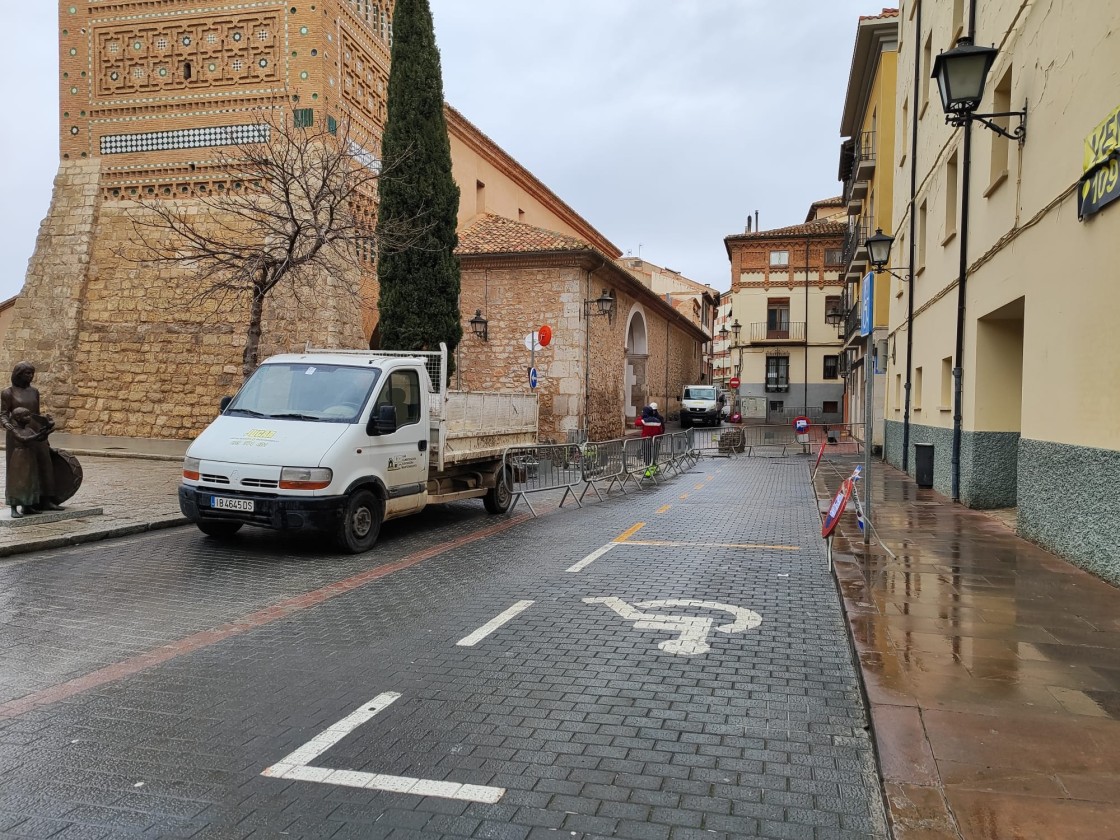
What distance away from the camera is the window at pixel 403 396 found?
9.34 metres

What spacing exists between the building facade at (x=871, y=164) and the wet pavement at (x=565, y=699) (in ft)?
47.3

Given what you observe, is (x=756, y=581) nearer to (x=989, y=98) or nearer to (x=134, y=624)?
(x=134, y=624)

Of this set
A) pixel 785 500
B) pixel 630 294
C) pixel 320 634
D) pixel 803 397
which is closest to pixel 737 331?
pixel 803 397

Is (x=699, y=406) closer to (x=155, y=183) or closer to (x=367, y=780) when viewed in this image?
(x=155, y=183)

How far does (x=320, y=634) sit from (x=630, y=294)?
26540 millimetres

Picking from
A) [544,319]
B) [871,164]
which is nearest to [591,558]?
[544,319]

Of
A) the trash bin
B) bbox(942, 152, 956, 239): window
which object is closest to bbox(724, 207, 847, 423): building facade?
the trash bin

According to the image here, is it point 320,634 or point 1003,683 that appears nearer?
point 1003,683

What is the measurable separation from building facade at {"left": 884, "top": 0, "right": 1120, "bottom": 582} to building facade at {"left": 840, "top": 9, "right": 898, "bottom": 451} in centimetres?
602

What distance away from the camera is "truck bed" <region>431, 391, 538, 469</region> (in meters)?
10.3

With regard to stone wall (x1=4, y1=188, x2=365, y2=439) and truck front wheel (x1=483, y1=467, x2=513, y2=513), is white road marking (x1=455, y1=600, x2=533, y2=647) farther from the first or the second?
stone wall (x1=4, y1=188, x2=365, y2=439)

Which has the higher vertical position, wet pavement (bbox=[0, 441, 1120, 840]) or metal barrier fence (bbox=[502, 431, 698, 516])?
metal barrier fence (bbox=[502, 431, 698, 516])

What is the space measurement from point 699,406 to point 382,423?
3550cm

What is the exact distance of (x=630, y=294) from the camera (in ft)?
101
